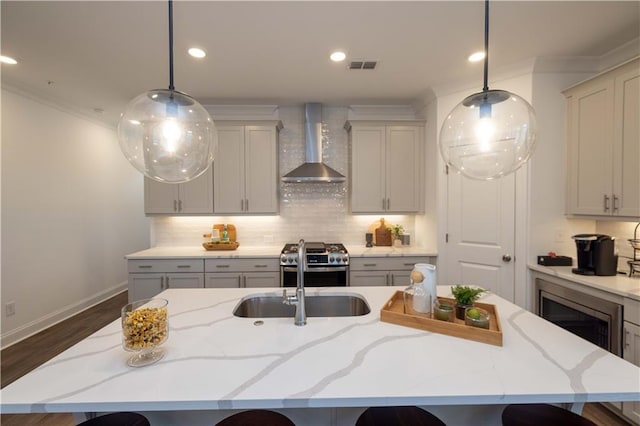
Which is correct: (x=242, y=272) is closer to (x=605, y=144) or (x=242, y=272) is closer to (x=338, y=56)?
(x=338, y=56)

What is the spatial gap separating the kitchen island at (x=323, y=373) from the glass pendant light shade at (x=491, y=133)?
79 centimetres

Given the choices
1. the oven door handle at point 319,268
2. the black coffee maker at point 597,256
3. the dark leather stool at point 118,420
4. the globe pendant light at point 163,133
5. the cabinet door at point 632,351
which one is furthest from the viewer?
the oven door handle at point 319,268

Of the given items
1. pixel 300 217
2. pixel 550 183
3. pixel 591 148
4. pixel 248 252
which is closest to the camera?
pixel 591 148

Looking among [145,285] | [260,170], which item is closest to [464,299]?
[260,170]

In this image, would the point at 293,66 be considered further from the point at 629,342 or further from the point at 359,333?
the point at 629,342

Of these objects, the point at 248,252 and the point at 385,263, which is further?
the point at 248,252

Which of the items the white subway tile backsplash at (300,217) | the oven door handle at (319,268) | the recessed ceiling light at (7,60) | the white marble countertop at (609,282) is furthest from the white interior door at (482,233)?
the recessed ceiling light at (7,60)

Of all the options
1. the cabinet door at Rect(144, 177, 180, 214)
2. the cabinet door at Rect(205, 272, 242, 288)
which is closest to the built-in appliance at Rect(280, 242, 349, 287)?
the cabinet door at Rect(205, 272, 242, 288)

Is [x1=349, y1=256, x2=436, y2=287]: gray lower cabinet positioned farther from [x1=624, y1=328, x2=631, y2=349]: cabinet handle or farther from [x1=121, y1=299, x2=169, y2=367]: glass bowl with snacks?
[x1=121, y1=299, x2=169, y2=367]: glass bowl with snacks

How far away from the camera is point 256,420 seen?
41.1 inches

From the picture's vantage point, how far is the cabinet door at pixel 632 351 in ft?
5.70

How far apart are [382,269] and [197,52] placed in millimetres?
2808

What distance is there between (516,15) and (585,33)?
2.38 feet

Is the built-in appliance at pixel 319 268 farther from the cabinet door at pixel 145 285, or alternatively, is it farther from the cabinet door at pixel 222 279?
the cabinet door at pixel 145 285
